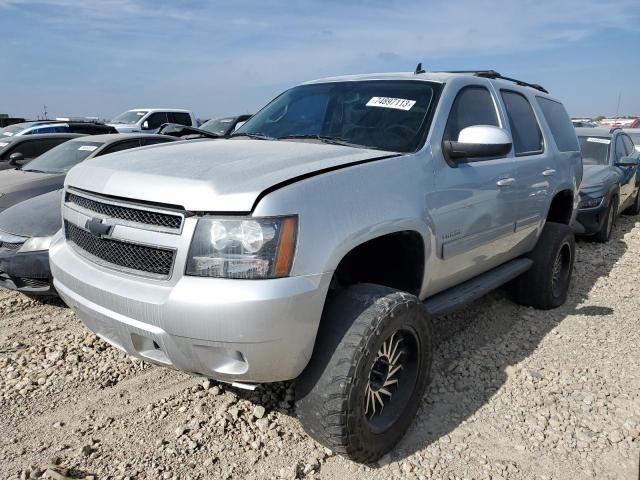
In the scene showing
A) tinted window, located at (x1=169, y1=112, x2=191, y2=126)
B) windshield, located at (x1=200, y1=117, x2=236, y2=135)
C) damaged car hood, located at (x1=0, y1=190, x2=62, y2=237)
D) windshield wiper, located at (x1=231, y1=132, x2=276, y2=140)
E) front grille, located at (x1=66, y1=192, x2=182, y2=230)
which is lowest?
windshield, located at (x1=200, y1=117, x2=236, y2=135)

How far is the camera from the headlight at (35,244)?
403cm

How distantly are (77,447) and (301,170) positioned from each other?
177 centimetres

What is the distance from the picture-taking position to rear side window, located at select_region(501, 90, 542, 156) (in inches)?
154

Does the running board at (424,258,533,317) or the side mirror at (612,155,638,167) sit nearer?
the running board at (424,258,533,317)

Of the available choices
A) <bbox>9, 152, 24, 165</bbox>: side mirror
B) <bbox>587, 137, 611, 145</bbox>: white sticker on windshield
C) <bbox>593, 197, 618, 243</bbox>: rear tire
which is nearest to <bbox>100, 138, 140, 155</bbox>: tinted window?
<bbox>9, 152, 24, 165</bbox>: side mirror

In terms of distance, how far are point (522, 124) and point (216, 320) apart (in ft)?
10.3

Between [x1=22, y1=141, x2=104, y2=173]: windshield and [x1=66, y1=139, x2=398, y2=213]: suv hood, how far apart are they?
3.75 metres

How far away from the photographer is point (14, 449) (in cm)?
256

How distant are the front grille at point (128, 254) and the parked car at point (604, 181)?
629cm

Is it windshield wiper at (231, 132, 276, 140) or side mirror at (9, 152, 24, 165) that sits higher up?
windshield wiper at (231, 132, 276, 140)

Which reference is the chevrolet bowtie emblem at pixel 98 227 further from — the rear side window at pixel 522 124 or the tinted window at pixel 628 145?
the tinted window at pixel 628 145

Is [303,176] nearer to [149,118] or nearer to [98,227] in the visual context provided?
[98,227]

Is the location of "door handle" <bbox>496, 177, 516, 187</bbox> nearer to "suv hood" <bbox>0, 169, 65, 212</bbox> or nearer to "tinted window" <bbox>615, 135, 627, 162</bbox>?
"suv hood" <bbox>0, 169, 65, 212</bbox>

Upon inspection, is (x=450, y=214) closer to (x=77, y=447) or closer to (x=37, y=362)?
(x=77, y=447)
